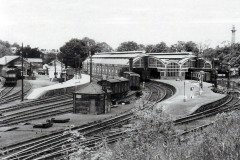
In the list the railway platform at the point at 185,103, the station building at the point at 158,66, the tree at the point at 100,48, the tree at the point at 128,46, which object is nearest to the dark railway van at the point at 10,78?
the station building at the point at 158,66

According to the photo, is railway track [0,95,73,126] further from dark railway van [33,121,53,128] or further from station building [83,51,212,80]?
station building [83,51,212,80]

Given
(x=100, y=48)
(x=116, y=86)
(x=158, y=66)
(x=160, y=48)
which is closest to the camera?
(x=116, y=86)

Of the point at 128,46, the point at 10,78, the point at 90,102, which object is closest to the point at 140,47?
the point at 128,46

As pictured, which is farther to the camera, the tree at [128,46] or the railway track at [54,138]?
the tree at [128,46]

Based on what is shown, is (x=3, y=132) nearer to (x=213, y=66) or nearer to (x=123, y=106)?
(x=123, y=106)

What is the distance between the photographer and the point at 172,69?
245 feet

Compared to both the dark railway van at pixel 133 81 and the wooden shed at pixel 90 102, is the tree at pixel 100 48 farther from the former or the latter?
the wooden shed at pixel 90 102

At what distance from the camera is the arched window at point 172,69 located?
7444cm

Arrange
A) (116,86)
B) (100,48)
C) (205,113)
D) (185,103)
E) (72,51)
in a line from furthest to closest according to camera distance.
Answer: (100,48) < (72,51) < (116,86) < (185,103) < (205,113)

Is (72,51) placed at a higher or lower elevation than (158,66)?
higher

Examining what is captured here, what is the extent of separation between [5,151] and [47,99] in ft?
78.1

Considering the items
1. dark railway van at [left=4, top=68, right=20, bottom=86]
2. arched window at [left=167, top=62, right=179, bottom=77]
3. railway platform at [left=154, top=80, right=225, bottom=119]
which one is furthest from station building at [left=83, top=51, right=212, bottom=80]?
railway platform at [left=154, top=80, right=225, bottom=119]

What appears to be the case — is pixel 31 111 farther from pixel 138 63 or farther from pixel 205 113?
pixel 138 63

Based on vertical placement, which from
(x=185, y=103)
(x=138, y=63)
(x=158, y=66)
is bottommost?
(x=185, y=103)
